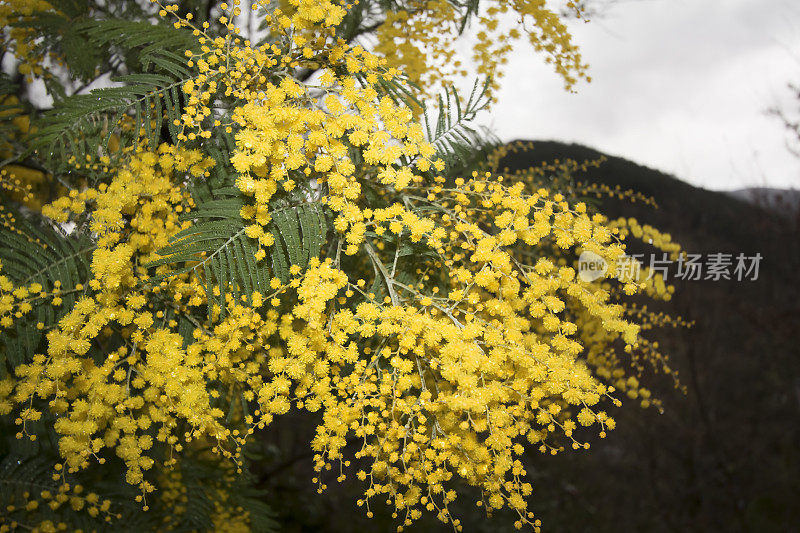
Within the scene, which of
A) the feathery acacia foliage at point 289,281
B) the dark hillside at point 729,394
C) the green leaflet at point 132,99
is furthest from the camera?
the dark hillside at point 729,394

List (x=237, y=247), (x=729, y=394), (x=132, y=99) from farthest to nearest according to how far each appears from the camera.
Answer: (x=729, y=394)
(x=132, y=99)
(x=237, y=247)

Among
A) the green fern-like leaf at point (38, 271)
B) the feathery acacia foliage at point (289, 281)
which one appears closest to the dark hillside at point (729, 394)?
the feathery acacia foliage at point (289, 281)

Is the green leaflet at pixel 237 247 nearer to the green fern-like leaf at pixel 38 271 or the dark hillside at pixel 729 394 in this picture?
the green fern-like leaf at pixel 38 271

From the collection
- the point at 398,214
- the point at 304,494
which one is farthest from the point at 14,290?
the point at 304,494

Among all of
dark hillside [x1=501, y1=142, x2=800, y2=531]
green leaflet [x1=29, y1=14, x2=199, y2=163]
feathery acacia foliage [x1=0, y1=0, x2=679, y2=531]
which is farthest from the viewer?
dark hillside [x1=501, y1=142, x2=800, y2=531]

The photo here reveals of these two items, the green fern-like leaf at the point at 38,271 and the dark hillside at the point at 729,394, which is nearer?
the green fern-like leaf at the point at 38,271

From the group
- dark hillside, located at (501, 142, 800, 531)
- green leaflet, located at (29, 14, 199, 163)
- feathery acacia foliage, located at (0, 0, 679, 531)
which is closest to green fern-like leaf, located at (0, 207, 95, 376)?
feathery acacia foliage, located at (0, 0, 679, 531)

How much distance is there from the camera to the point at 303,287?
0.95m

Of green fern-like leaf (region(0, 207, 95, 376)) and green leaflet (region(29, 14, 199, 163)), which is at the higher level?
green leaflet (region(29, 14, 199, 163))

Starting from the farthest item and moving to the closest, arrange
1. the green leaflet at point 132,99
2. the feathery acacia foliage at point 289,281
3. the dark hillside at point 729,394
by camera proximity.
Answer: the dark hillside at point 729,394 < the green leaflet at point 132,99 < the feathery acacia foliage at point 289,281

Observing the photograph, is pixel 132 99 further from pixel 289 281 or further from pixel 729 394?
pixel 729 394

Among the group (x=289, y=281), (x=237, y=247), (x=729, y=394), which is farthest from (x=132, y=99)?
Result: (x=729, y=394)

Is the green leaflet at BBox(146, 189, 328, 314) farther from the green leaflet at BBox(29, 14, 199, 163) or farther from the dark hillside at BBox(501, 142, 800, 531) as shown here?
the dark hillside at BBox(501, 142, 800, 531)

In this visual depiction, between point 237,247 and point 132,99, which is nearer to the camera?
point 237,247
